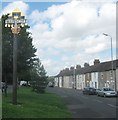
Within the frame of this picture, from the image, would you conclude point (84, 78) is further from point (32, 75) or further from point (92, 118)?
point (92, 118)

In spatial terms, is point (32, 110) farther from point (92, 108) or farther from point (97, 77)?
point (97, 77)

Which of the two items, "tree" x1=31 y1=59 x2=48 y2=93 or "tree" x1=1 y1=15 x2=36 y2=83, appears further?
"tree" x1=31 y1=59 x2=48 y2=93

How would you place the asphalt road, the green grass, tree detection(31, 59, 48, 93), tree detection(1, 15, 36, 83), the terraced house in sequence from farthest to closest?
1. the terraced house
2. tree detection(31, 59, 48, 93)
3. tree detection(1, 15, 36, 83)
4. the asphalt road
5. the green grass

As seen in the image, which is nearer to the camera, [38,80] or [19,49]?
[19,49]

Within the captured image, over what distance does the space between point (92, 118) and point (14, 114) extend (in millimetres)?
4306

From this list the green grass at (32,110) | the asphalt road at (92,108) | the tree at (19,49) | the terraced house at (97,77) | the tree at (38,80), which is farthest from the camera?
the terraced house at (97,77)

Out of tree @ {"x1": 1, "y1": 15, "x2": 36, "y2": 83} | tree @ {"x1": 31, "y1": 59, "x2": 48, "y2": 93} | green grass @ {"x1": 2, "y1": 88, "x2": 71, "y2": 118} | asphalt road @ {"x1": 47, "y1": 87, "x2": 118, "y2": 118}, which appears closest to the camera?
green grass @ {"x1": 2, "y1": 88, "x2": 71, "y2": 118}

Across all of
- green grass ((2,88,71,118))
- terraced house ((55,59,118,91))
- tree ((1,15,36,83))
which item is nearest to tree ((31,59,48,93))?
terraced house ((55,59,118,91))

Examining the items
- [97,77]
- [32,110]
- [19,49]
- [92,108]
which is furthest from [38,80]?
[97,77]

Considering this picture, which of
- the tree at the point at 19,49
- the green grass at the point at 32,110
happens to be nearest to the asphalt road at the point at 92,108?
the green grass at the point at 32,110

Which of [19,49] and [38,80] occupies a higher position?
[19,49]

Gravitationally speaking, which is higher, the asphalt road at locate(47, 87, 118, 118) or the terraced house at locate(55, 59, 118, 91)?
the terraced house at locate(55, 59, 118, 91)

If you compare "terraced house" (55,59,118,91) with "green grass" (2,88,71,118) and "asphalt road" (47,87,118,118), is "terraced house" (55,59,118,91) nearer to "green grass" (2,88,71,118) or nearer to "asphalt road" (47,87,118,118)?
"asphalt road" (47,87,118,118)

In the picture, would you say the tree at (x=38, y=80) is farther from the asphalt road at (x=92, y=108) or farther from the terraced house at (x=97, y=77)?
the asphalt road at (x=92, y=108)
